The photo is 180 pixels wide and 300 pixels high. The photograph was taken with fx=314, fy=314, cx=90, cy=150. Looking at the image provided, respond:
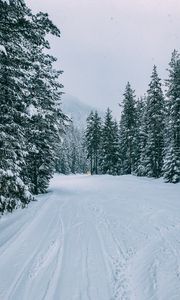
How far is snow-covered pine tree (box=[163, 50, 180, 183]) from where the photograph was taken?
3356 centimetres

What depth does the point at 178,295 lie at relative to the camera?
522cm

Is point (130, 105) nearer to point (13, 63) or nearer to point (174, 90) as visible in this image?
point (174, 90)

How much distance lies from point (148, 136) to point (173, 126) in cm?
952

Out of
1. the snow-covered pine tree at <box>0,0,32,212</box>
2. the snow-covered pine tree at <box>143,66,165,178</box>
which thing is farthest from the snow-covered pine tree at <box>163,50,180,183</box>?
the snow-covered pine tree at <box>0,0,32,212</box>

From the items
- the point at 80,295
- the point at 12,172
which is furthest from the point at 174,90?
the point at 80,295

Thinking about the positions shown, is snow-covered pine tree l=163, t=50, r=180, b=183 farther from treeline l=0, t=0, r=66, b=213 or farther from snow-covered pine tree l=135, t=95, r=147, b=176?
treeline l=0, t=0, r=66, b=213

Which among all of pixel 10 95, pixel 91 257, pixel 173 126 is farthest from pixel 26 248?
pixel 173 126

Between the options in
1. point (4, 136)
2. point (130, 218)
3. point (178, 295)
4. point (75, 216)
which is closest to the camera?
point (178, 295)

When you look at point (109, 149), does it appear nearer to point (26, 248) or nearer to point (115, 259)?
point (26, 248)

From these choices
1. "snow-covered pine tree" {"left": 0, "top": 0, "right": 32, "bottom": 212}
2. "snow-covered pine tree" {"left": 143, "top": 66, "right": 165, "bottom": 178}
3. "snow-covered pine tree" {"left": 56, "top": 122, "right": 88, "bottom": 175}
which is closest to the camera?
"snow-covered pine tree" {"left": 0, "top": 0, "right": 32, "bottom": 212}

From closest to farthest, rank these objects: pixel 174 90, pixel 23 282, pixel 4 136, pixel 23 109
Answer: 1. pixel 23 282
2. pixel 4 136
3. pixel 23 109
4. pixel 174 90

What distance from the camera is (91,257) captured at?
24.8 feet

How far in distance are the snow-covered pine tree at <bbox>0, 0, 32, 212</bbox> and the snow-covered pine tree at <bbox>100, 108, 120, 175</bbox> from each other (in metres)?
42.3

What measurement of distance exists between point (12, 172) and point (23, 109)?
4.20m
